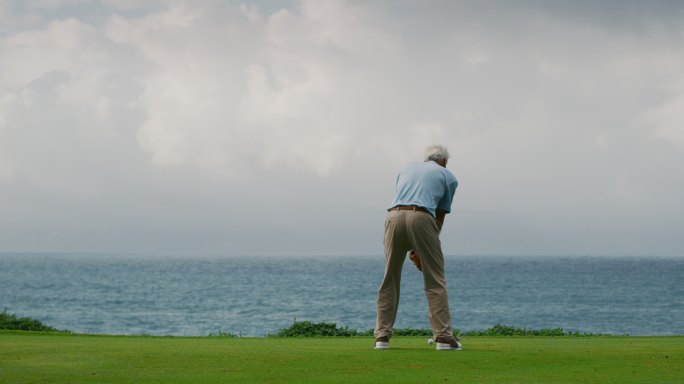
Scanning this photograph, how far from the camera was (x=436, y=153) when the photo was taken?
10.4 metres

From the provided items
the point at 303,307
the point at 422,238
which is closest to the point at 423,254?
the point at 422,238

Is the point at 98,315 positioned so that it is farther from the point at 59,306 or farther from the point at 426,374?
the point at 426,374

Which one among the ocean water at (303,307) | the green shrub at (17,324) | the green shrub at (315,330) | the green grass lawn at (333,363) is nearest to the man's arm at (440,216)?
the green grass lawn at (333,363)

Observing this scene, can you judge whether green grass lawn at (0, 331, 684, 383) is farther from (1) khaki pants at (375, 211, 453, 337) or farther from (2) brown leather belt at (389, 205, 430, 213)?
(2) brown leather belt at (389, 205, 430, 213)

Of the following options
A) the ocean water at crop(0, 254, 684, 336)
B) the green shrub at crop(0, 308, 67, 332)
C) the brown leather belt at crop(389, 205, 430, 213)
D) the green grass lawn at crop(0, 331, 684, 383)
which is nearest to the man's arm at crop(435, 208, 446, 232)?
the brown leather belt at crop(389, 205, 430, 213)

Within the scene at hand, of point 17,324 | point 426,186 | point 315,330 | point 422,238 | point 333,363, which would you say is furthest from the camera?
point 17,324

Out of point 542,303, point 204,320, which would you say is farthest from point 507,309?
point 204,320

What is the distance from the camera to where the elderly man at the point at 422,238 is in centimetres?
990

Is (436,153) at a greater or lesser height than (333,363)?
greater

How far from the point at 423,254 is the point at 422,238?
0.18 m

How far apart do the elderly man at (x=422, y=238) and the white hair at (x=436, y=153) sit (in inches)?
4.2

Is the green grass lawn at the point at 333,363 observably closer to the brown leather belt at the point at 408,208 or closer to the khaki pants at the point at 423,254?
the khaki pants at the point at 423,254

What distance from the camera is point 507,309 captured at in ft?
232

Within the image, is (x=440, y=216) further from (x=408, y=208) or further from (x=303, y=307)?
(x=303, y=307)
